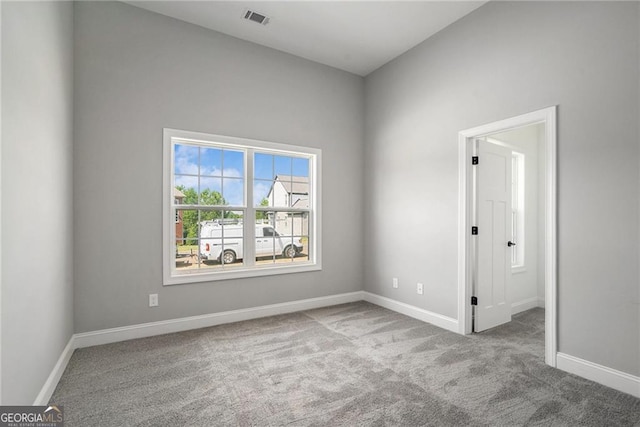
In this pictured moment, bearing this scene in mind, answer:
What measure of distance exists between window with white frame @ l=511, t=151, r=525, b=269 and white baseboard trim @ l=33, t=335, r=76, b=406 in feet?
16.1

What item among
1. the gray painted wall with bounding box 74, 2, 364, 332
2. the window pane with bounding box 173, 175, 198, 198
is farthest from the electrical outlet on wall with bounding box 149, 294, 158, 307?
the window pane with bounding box 173, 175, 198, 198

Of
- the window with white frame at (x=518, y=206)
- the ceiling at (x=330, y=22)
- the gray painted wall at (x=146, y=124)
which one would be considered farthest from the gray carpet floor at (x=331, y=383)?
the ceiling at (x=330, y=22)

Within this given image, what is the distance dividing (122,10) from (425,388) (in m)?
4.31

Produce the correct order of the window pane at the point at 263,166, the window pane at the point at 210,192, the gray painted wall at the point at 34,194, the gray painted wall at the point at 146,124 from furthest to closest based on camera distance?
the window pane at the point at 263,166 < the window pane at the point at 210,192 < the gray painted wall at the point at 146,124 < the gray painted wall at the point at 34,194

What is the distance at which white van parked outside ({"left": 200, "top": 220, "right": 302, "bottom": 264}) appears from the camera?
358cm

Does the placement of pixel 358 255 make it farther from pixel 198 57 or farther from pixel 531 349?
pixel 198 57

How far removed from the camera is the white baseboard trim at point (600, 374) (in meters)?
2.11

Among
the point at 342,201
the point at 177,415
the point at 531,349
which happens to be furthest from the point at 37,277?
the point at 531,349

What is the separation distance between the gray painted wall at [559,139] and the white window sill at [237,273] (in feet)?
3.91

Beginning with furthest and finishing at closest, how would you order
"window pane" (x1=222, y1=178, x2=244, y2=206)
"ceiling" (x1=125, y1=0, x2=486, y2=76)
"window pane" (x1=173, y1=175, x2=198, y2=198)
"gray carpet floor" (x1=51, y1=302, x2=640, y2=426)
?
1. "window pane" (x1=222, y1=178, x2=244, y2=206)
2. "window pane" (x1=173, y1=175, x2=198, y2=198)
3. "ceiling" (x1=125, y1=0, x2=486, y2=76)
4. "gray carpet floor" (x1=51, y1=302, x2=640, y2=426)

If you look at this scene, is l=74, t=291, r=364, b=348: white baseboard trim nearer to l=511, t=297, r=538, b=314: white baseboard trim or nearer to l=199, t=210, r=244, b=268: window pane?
l=199, t=210, r=244, b=268: window pane

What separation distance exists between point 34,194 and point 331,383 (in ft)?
7.52

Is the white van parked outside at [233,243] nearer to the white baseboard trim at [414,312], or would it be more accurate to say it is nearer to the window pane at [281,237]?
the window pane at [281,237]

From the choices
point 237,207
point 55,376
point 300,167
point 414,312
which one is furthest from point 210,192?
point 414,312
